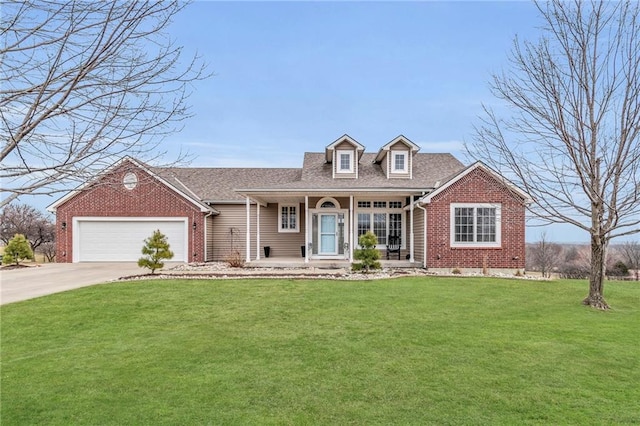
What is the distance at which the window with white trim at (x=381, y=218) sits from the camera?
19.6 m

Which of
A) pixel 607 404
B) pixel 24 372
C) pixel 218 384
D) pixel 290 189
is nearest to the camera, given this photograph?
pixel 607 404

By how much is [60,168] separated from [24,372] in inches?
143

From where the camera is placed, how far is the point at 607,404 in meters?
4.34

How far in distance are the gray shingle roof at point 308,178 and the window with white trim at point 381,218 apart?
3.84ft

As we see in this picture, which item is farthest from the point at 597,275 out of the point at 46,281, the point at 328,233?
the point at 46,281

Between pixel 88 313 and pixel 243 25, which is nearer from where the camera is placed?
pixel 243 25

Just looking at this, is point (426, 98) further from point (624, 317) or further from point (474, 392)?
point (474, 392)

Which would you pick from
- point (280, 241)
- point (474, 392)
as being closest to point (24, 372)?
point (474, 392)

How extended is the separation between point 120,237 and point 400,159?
15.0m

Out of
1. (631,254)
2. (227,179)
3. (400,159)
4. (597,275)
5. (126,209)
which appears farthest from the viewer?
(631,254)

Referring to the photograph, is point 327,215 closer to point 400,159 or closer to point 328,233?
point 328,233

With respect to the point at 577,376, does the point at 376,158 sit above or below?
above

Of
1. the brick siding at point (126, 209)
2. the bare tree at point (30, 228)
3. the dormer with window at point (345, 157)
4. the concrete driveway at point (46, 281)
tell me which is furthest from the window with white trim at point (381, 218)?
the bare tree at point (30, 228)

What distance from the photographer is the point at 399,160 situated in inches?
798
